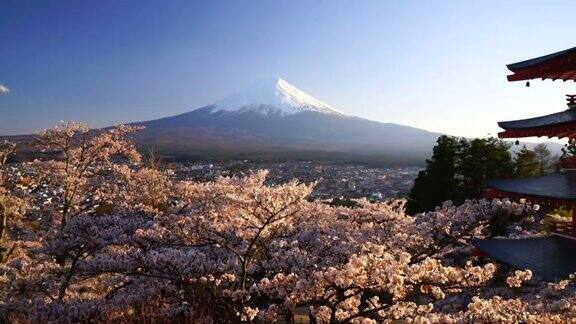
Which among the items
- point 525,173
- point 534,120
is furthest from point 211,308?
point 525,173

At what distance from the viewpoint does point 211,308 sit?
8.43m

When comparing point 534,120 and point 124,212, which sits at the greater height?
point 534,120

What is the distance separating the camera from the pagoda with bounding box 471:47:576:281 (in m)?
8.79

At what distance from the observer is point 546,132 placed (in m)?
9.74

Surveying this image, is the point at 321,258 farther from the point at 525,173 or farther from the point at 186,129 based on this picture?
the point at 186,129

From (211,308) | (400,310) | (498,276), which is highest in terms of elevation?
(400,310)

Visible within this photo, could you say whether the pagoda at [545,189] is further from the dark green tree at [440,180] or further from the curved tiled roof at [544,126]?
the dark green tree at [440,180]

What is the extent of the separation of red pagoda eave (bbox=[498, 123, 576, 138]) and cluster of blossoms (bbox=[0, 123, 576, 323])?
1.60 metres

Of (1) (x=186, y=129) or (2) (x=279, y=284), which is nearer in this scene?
(2) (x=279, y=284)

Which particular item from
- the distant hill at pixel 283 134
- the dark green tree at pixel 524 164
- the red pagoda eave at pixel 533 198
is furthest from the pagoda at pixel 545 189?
the distant hill at pixel 283 134

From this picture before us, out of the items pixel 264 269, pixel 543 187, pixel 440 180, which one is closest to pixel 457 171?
pixel 440 180

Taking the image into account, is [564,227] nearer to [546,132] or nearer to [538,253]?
[538,253]

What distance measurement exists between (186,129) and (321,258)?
14203cm

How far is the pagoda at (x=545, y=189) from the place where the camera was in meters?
8.79
